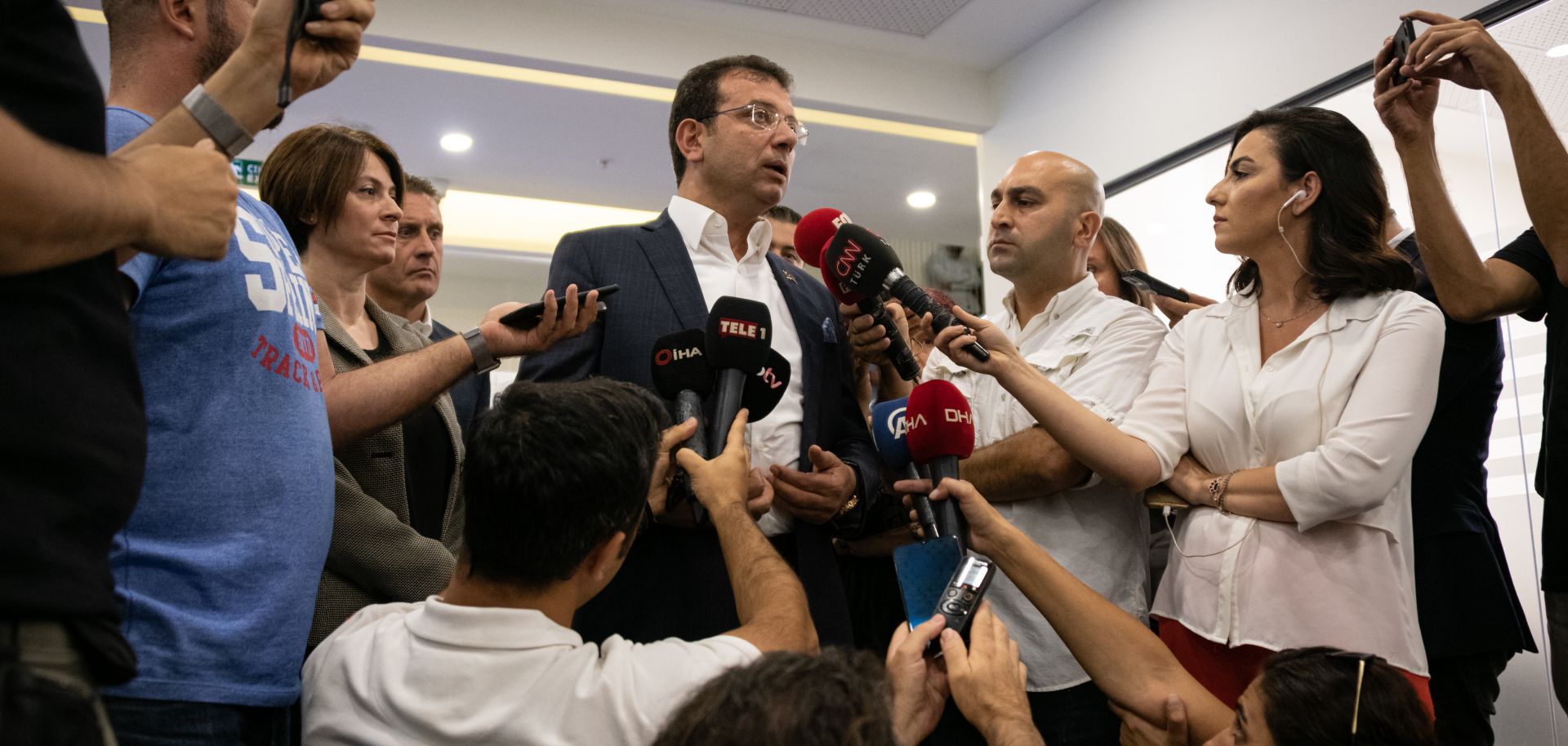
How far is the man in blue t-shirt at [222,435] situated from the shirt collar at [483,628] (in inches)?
8.7

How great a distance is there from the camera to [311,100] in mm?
6172

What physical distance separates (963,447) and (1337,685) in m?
0.67

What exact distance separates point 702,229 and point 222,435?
43.2 inches

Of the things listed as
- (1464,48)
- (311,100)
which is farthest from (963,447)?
(311,100)

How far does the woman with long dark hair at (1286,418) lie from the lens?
1.86m

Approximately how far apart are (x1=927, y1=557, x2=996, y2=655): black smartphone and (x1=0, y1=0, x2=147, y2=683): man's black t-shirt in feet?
3.16

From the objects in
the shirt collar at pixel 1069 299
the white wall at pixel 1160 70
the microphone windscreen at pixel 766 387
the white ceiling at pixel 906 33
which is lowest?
the microphone windscreen at pixel 766 387

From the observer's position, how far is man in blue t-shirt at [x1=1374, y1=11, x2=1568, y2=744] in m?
2.02

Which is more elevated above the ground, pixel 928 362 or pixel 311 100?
pixel 311 100

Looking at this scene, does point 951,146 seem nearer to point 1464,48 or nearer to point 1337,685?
point 1464,48

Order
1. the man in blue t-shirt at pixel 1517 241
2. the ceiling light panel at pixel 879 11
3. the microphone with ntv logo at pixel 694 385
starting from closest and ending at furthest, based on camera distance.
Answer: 1. the microphone with ntv logo at pixel 694 385
2. the man in blue t-shirt at pixel 1517 241
3. the ceiling light panel at pixel 879 11

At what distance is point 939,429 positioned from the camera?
191cm

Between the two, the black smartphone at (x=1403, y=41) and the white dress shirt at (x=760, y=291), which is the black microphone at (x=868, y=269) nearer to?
the white dress shirt at (x=760, y=291)

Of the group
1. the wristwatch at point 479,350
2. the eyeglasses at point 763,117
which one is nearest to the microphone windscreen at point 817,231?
the eyeglasses at point 763,117
